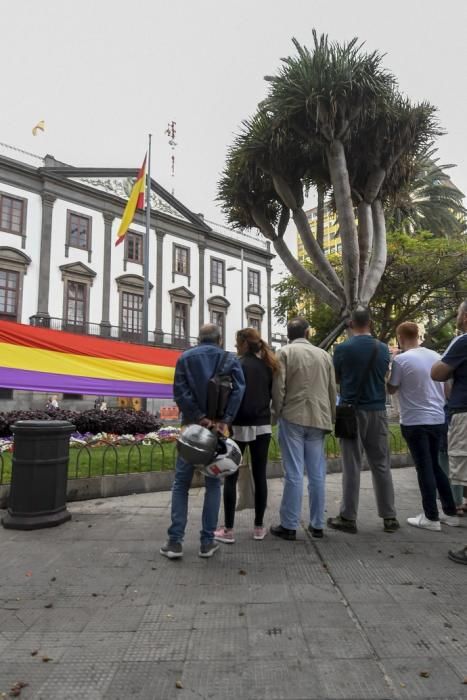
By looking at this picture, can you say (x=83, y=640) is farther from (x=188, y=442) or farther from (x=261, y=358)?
(x=261, y=358)

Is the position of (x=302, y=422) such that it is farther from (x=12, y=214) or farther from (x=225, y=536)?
(x=12, y=214)

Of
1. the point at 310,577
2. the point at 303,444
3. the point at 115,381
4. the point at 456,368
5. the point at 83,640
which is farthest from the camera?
the point at 115,381

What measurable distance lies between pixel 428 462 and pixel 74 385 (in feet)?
14.4

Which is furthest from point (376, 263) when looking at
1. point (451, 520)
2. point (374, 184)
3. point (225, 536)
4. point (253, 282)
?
point (253, 282)

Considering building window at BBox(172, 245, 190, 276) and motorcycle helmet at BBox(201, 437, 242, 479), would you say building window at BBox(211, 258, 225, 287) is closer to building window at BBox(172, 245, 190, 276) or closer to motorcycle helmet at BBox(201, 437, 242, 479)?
building window at BBox(172, 245, 190, 276)

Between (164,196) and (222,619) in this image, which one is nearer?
(222,619)

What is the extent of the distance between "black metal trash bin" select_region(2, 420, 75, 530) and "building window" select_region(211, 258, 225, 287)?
109 ft

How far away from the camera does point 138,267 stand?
31922 mm

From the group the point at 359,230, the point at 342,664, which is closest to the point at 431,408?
the point at 342,664

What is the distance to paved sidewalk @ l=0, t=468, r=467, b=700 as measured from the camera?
6.47ft

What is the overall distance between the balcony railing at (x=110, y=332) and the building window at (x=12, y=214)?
543 cm

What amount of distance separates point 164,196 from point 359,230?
25.4 m

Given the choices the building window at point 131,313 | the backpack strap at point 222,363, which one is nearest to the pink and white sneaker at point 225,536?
the backpack strap at point 222,363

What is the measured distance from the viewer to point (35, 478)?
4.39m
